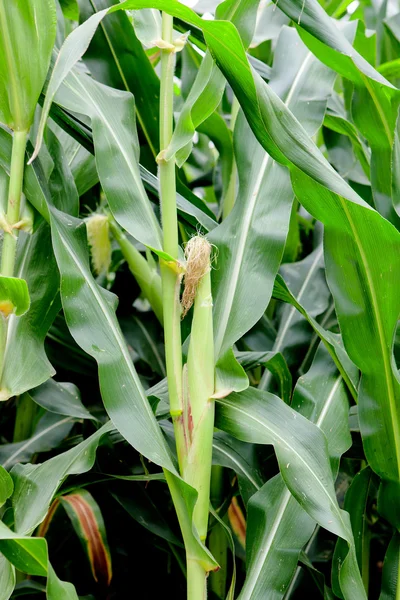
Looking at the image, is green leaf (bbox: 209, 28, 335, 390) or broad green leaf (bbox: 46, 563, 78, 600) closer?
broad green leaf (bbox: 46, 563, 78, 600)

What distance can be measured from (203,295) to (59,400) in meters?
0.29

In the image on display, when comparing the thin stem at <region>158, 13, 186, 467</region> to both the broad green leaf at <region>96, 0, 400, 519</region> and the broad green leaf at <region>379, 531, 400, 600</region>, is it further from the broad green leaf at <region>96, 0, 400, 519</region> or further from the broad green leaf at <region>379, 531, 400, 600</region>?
the broad green leaf at <region>379, 531, 400, 600</region>

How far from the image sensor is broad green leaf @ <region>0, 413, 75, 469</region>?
2.78 ft

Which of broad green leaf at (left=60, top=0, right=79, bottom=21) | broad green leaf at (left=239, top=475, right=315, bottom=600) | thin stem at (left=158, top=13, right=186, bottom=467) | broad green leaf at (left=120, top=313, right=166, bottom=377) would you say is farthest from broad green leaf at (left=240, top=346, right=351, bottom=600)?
broad green leaf at (left=60, top=0, right=79, bottom=21)

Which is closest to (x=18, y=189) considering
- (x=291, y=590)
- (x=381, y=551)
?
(x=291, y=590)

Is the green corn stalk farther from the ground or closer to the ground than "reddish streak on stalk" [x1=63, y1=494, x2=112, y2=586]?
farther from the ground

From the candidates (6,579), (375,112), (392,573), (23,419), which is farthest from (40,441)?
(375,112)

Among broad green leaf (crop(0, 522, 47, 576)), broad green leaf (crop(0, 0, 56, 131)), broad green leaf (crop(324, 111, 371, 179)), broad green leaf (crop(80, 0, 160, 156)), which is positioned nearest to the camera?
broad green leaf (crop(0, 522, 47, 576))

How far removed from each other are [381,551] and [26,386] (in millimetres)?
926

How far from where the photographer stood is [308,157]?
55cm

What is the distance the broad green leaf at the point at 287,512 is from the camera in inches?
23.7

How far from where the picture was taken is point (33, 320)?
0.65 m

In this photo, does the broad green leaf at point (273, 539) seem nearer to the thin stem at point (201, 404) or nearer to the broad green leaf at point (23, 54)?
the thin stem at point (201, 404)

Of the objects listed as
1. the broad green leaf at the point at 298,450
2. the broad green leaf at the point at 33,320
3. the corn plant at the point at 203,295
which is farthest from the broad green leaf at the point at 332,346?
the broad green leaf at the point at 33,320
